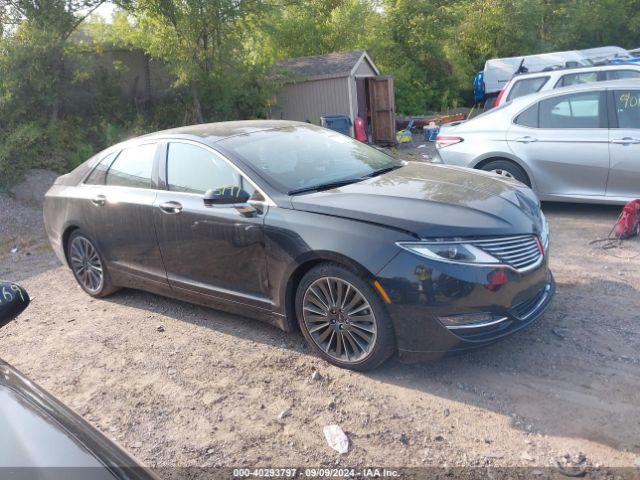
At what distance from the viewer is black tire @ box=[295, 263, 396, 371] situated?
3.85 metres

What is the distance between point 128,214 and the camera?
5273mm

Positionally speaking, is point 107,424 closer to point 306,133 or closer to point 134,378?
point 134,378

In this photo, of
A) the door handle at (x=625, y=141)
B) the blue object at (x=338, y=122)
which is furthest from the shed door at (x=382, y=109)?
the door handle at (x=625, y=141)

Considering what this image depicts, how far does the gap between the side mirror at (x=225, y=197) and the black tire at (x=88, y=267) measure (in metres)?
1.86

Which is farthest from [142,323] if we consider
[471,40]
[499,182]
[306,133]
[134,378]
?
[471,40]

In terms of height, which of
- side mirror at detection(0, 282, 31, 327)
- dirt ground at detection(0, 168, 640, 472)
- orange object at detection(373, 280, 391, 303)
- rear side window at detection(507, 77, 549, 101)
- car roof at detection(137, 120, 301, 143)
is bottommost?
dirt ground at detection(0, 168, 640, 472)

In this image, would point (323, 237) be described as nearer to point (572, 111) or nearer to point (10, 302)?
point (10, 302)

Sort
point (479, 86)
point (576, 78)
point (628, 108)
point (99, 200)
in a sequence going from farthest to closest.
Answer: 1. point (479, 86)
2. point (576, 78)
3. point (628, 108)
4. point (99, 200)

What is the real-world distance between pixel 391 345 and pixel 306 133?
221 cm

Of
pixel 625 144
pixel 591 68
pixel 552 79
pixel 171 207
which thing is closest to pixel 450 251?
pixel 171 207

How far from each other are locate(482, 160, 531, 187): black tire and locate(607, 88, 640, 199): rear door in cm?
98

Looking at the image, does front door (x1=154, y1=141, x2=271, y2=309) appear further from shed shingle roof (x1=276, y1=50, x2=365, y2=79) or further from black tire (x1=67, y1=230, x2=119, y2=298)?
shed shingle roof (x1=276, y1=50, x2=365, y2=79)

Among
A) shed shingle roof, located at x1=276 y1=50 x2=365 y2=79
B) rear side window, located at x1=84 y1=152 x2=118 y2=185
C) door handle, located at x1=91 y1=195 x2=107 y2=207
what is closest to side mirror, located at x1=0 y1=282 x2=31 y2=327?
door handle, located at x1=91 y1=195 x2=107 y2=207

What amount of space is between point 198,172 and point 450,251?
2.17 metres
